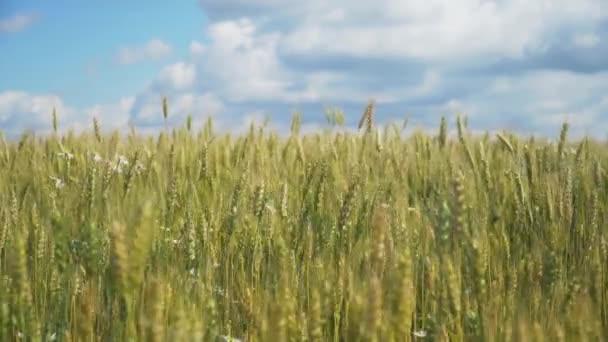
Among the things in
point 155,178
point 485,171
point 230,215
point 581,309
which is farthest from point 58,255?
point 485,171

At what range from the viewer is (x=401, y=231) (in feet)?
6.43

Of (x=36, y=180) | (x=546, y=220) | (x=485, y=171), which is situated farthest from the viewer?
(x=36, y=180)

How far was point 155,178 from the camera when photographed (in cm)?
311

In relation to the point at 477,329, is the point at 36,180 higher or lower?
higher

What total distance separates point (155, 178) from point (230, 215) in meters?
1.05

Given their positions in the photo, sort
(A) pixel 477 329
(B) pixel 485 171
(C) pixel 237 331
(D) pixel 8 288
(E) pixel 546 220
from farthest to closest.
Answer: (B) pixel 485 171 → (E) pixel 546 220 → (C) pixel 237 331 → (D) pixel 8 288 → (A) pixel 477 329

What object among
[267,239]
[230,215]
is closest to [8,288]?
[230,215]

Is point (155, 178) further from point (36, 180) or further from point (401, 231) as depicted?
point (401, 231)

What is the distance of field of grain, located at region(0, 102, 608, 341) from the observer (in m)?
1.25

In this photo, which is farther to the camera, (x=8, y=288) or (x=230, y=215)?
(x=230, y=215)

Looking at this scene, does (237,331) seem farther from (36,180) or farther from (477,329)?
(36,180)

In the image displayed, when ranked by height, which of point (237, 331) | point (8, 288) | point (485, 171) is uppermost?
point (485, 171)

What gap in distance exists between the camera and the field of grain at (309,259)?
1251 mm

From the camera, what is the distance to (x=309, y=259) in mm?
2016
